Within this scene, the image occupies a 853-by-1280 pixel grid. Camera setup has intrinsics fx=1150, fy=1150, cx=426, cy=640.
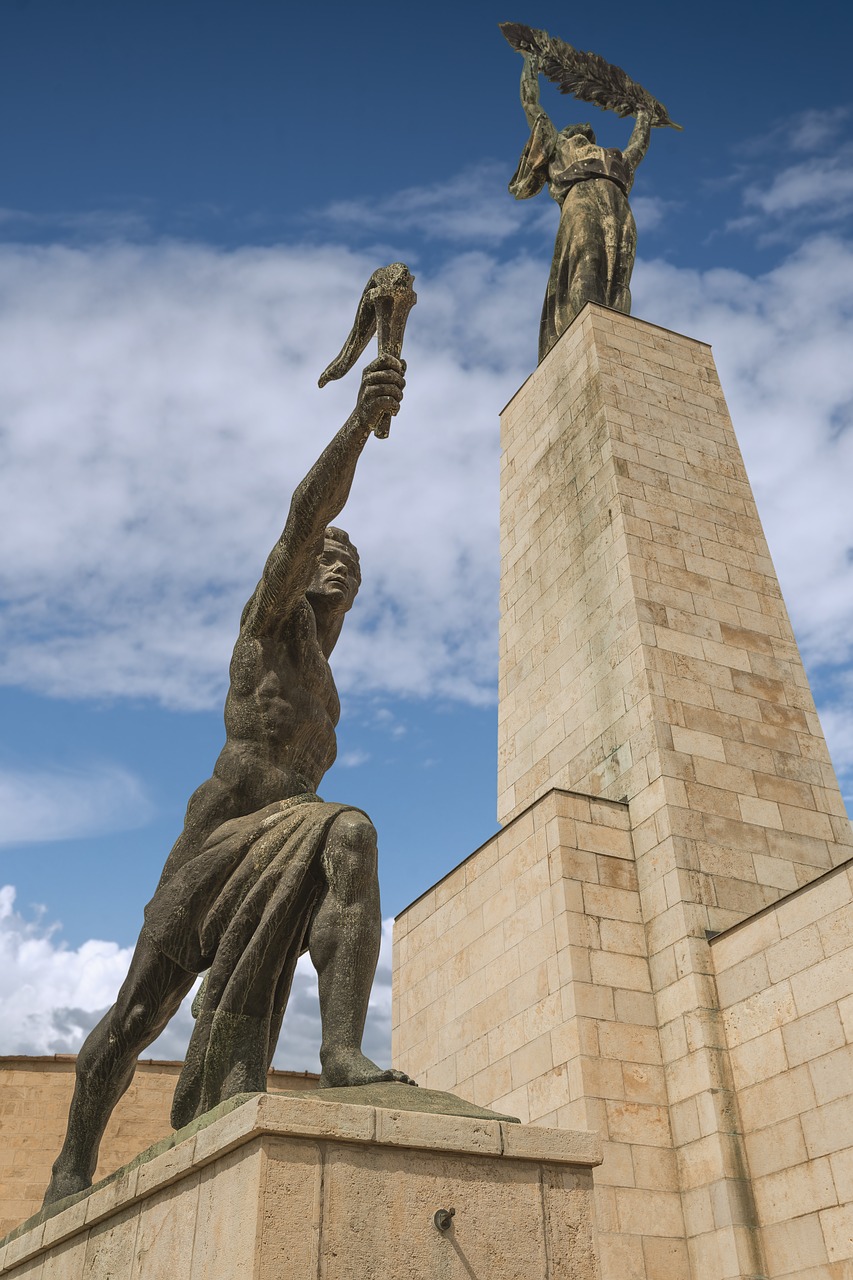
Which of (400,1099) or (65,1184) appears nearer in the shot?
(400,1099)

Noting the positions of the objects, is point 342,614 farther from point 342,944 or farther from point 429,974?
point 429,974

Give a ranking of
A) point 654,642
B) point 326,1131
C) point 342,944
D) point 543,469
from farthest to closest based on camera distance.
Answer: point 543,469 → point 654,642 → point 342,944 → point 326,1131

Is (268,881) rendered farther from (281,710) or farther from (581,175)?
(581,175)

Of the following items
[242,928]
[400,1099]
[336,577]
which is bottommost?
[400,1099]

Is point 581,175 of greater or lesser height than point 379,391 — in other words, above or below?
above

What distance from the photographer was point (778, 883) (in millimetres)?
9844

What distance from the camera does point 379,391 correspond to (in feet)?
15.2

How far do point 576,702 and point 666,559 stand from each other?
67.4 inches

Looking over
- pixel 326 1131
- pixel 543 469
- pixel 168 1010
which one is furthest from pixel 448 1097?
pixel 543 469

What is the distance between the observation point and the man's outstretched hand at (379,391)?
4.62 metres

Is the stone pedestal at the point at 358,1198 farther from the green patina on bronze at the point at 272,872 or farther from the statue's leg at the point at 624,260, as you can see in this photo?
the statue's leg at the point at 624,260

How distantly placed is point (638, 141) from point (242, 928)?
16.3m

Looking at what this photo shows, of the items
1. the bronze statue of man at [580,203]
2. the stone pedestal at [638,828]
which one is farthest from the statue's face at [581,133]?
the stone pedestal at [638,828]

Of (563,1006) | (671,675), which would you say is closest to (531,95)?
(671,675)
